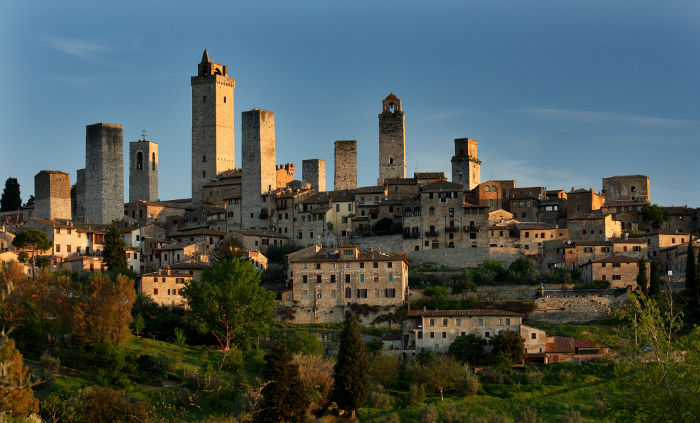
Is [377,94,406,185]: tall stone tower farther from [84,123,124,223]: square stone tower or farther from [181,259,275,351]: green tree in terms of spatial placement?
[181,259,275,351]: green tree

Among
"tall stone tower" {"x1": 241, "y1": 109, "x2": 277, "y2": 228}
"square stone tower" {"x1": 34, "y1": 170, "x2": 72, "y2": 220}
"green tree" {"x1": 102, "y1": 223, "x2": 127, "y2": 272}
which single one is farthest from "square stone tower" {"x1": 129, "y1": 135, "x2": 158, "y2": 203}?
"green tree" {"x1": 102, "y1": 223, "x2": 127, "y2": 272}

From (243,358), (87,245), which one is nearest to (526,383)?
(243,358)

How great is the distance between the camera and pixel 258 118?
88750 mm

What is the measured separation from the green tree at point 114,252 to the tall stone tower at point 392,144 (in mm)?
25944

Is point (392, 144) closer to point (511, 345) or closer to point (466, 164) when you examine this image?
point (466, 164)

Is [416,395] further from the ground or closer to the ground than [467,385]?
closer to the ground

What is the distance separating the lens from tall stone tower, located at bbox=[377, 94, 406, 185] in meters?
89.7

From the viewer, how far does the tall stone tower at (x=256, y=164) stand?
85.2 m

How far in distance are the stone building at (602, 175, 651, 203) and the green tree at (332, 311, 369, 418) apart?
147 feet

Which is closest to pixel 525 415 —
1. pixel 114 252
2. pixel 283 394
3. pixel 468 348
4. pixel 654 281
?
pixel 468 348

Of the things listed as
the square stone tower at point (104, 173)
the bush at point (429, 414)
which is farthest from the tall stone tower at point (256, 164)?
the bush at point (429, 414)

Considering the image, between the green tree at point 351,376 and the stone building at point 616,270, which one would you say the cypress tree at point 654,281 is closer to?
the stone building at point 616,270

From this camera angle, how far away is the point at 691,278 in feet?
204

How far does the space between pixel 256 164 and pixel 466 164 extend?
1877 cm
